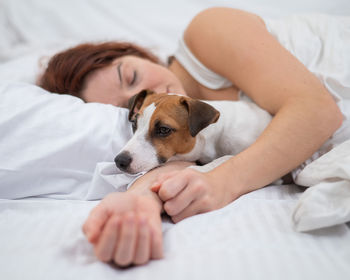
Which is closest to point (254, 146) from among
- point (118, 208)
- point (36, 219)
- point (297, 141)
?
point (297, 141)

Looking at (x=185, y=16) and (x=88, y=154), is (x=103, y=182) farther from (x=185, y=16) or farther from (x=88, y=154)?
(x=185, y=16)

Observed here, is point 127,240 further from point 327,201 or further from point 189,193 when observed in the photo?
point 327,201

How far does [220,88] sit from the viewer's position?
1.48 metres

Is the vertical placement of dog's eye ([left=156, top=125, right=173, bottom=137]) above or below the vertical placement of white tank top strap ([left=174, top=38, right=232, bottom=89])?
below

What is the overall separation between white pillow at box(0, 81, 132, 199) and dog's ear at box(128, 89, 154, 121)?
0.07m

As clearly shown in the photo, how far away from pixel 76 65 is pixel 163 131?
0.64 meters

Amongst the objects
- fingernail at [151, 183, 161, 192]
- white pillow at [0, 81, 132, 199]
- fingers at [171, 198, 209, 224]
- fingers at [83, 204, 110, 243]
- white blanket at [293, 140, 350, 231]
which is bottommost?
white pillow at [0, 81, 132, 199]

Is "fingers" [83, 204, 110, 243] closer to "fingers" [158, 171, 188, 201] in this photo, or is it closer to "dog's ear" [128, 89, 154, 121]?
"fingers" [158, 171, 188, 201]

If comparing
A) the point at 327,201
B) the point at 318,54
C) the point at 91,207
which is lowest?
the point at 91,207

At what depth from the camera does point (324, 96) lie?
1110 millimetres

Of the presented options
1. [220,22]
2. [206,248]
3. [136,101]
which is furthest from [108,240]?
[220,22]

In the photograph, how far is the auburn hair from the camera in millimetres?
1480

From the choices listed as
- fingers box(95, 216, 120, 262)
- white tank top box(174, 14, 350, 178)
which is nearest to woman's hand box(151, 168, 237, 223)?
fingers box(95, 216, 120, 262)

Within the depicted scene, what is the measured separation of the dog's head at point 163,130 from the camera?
109 centimetres
